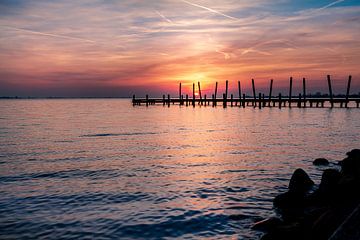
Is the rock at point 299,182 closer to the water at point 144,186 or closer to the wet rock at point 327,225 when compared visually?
the water at point 144,186

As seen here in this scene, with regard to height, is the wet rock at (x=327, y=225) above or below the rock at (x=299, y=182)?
above

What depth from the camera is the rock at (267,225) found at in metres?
6.41

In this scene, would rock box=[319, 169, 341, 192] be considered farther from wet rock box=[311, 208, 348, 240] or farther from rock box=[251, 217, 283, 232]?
wet rock box=[311, 208, 348, 240]

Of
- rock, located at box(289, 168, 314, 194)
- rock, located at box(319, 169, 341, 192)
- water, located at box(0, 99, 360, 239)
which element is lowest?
water, located at box(0, 99, 360, 239)

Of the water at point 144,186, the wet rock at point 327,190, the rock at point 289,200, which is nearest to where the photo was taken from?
the water at point 144,186

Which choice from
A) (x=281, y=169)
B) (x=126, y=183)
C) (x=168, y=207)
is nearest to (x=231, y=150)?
(x=281, y=169)

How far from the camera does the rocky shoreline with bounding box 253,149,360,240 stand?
5026 mm

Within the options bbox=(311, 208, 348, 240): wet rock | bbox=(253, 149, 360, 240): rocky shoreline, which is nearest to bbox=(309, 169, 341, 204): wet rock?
bbox=(253, 149, 360, 240): rocky shoreline

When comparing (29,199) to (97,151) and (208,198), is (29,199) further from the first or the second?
(97,151)

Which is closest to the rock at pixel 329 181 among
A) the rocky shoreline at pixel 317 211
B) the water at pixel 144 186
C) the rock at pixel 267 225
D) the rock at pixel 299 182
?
the rocky shoreline at pixel 317 211

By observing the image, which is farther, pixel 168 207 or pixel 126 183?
Answer: pixel 126 183

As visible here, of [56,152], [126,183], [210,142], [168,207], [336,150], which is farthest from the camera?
[210,142]

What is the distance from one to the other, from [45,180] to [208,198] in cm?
521

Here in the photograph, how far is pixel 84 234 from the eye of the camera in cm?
630
